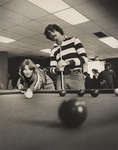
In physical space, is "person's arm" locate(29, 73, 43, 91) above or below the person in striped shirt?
below

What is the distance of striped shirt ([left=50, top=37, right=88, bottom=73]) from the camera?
2.60 meters

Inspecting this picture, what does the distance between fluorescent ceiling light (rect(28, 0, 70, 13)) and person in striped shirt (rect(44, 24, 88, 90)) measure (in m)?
0.78

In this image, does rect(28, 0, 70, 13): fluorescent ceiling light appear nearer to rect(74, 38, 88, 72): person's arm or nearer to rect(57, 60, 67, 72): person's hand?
rect(74, 38, 88, 72): person's arm

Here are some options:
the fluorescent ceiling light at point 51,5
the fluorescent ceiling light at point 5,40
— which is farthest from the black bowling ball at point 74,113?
the fluorescent ceiling light at point 5,40

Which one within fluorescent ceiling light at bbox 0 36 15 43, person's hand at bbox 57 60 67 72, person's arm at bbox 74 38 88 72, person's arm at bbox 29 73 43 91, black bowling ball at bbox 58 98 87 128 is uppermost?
fluorescent ceiling light at bbox 0 36 15 43

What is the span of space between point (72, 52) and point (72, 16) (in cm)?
146

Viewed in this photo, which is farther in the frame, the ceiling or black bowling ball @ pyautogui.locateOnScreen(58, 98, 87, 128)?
the ceiling

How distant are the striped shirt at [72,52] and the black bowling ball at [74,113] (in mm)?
1667

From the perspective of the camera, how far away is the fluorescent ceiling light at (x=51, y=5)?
320 cm

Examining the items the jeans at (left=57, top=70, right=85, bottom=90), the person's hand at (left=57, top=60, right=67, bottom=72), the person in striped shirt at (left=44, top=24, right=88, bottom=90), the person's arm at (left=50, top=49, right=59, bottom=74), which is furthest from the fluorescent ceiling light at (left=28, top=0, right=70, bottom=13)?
the jeans at (left=57, top=70, right=85, bottom=90)

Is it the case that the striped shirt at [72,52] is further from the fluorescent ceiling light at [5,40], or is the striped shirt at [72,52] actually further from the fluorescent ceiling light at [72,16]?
the fluorescent ceiling light at [5,40]

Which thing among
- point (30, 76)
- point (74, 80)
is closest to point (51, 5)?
point (30, 76)

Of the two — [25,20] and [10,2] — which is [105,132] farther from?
[25,20]

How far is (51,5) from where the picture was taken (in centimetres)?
335
